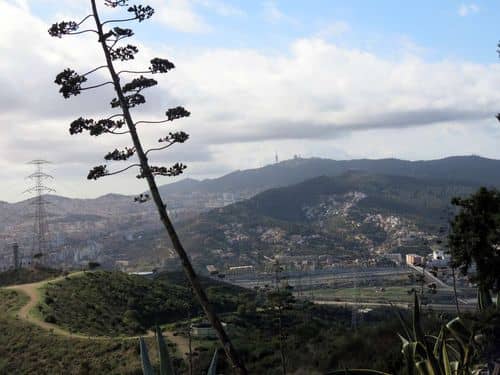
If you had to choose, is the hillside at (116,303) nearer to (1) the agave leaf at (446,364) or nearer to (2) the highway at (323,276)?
(2) the highway at (323,276)

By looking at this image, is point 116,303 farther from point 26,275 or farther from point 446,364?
point 446,364

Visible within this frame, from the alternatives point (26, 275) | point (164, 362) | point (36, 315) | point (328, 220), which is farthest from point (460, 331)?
point (328, 220)

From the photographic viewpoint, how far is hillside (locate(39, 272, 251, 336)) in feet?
108

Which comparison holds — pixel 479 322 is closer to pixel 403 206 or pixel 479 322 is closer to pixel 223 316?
pixel 223 316

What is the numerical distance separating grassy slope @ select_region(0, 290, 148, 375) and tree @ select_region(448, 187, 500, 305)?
14.2m

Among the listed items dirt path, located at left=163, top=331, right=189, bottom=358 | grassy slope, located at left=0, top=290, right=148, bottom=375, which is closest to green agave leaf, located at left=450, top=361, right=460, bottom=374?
grassy slope, located at left=0, top=290, right=148, bottom=375

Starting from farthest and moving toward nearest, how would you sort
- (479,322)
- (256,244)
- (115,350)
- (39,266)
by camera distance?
(256,244) → (39,266) → (115,350) → (479,322)

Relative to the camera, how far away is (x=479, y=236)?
9258 millimetres

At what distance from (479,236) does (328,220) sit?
408 ft

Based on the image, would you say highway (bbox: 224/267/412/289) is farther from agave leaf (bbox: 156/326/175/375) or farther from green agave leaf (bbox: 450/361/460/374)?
agave leaf (bbox: 156/326/175/375)

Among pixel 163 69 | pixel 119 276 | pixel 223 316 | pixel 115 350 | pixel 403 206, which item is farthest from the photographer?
pixel 403 206

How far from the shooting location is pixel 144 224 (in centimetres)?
17338

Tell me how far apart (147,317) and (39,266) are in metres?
20.4

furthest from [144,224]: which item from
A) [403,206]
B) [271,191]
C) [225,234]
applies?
[403,206]
